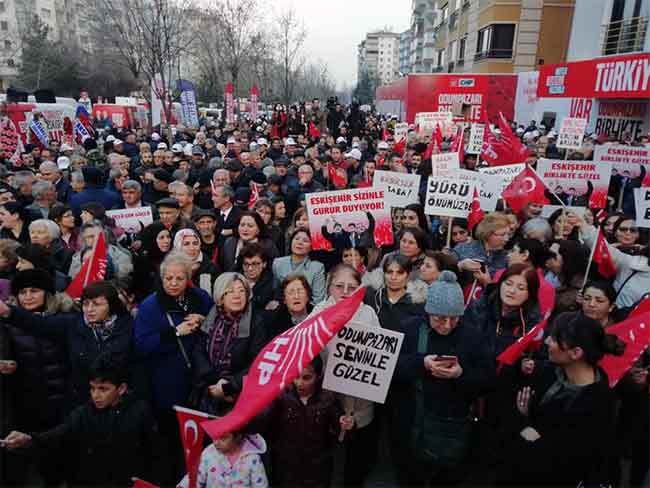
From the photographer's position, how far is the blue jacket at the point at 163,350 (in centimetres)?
349

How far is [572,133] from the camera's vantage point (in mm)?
10805

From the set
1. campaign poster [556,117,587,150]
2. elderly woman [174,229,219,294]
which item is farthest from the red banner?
elderly woman [174,229,219,294]

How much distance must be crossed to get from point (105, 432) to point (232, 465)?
87 cm

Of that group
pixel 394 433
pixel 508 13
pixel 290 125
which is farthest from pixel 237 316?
pixel 508 13

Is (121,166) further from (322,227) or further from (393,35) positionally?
(393,35)

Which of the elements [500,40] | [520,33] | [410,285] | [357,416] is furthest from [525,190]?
[500,40]

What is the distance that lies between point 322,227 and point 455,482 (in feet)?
9.27

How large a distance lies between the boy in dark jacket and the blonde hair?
11.6 feet

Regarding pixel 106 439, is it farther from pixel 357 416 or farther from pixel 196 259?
pixel 196 259

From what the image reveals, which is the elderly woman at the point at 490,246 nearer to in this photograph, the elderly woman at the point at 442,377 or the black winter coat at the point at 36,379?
the elderly woman at the point at 442,377

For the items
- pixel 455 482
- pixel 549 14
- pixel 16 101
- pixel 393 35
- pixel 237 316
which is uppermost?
pixel 393 35

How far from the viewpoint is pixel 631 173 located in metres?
8.74

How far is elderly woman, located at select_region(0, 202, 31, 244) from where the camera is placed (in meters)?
5.61

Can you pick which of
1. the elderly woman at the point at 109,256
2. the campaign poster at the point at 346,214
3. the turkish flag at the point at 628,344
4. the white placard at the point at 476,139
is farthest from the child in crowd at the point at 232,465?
the white placard at the point at 476,139
